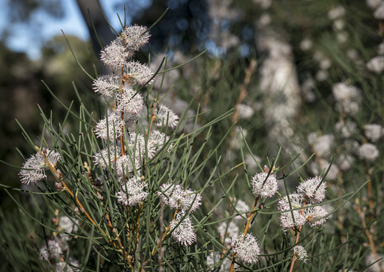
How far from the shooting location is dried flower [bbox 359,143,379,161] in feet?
2.46

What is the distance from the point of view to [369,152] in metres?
0.75

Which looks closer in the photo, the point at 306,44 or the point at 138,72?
the point at 138,72

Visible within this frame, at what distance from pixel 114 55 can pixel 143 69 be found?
0.04 meters

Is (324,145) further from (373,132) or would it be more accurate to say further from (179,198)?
(179,198)

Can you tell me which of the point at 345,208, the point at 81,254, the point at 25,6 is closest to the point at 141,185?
the point at 81,254

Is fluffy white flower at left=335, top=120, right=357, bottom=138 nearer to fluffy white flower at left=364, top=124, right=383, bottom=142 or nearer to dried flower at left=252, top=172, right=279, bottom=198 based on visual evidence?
fluffy white flower at left=364, top=124, right=383, bottom=142

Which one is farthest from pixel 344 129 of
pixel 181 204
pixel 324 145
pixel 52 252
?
pixel 52 252

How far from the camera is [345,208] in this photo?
0.69m

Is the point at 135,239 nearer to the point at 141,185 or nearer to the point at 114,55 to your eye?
the point at 141,185

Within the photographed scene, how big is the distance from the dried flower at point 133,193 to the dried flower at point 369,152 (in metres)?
0.69

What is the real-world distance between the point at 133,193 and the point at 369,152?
71cm

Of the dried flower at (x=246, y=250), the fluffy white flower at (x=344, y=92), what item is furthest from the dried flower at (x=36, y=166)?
the fluffy white flower at (x=344, y=92)

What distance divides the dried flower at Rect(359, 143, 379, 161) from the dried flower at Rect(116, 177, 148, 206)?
2.25 ft

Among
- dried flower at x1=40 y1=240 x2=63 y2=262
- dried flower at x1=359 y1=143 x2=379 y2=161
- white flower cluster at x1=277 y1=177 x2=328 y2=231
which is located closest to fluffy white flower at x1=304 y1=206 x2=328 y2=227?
white flower cluster at x1=277 y1=177 x2=328 y2=231
